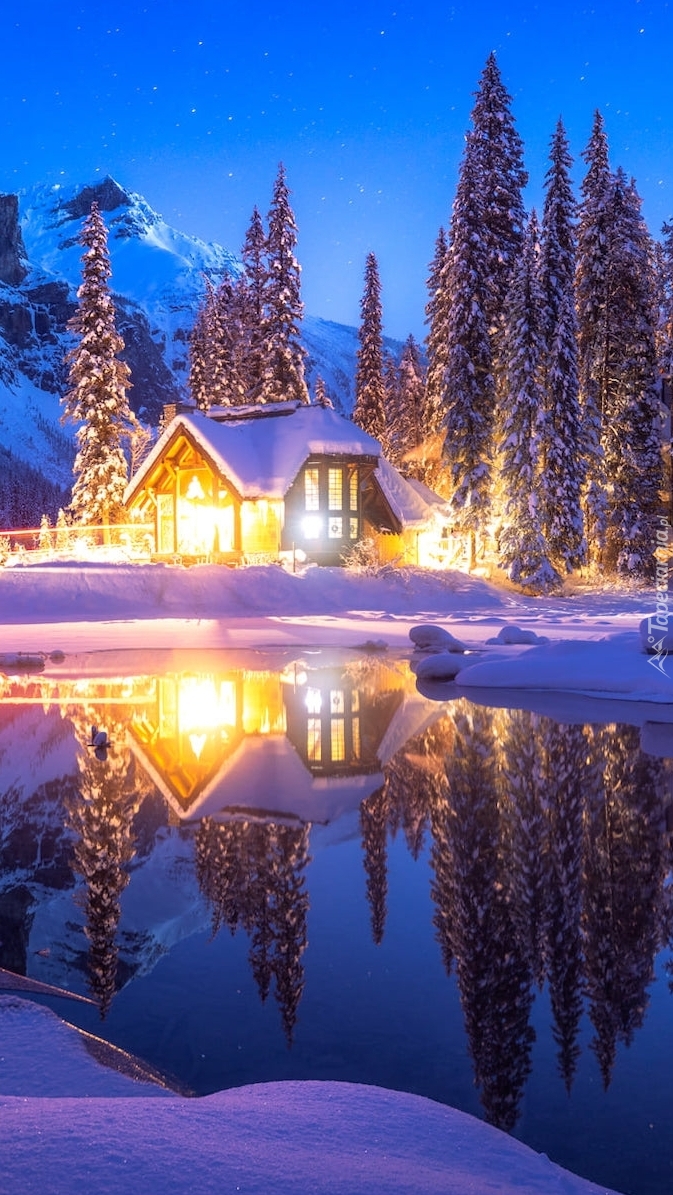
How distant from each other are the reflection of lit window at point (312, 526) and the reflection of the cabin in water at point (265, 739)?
22.7 m

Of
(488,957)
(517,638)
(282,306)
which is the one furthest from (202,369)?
(488,957)

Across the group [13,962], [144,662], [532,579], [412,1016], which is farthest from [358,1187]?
[532,579]

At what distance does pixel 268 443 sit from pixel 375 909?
116 feet

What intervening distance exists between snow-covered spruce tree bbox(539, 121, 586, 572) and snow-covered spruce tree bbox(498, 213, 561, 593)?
44 centimetres

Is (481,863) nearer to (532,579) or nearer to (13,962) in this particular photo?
(13,962)

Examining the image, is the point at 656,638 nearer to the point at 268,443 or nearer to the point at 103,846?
the point at 103,846

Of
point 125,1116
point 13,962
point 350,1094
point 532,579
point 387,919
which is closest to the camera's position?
point 125,1116

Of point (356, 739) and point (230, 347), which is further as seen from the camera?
point (230, 347)

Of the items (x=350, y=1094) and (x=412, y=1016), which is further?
(x=412, y=1016)

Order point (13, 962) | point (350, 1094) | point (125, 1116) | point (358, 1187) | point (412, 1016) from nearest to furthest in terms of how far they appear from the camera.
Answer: point (358, 1187)
point (125, 1116)
point (350, 1094)
point (412, 1016)
point (13, 962)

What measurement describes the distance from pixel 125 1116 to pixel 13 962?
259 centimetres

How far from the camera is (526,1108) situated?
3816 millimetres

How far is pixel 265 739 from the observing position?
457 inches

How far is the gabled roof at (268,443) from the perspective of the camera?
126 ft
